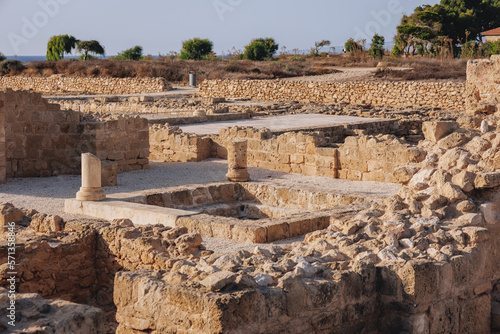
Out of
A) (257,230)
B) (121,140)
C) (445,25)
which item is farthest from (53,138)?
(445,25)

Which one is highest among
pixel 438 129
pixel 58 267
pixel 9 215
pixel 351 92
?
pixel 351 92

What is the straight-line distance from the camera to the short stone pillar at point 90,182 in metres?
10.2

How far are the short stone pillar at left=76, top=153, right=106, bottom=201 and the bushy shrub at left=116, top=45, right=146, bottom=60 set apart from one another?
164 feet

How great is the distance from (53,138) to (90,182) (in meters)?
3.44

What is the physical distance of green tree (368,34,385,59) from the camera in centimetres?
4606

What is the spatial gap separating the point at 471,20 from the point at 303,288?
44.6 m

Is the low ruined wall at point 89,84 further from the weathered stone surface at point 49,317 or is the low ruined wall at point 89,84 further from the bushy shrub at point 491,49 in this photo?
the weathered stone surface at point 49,317

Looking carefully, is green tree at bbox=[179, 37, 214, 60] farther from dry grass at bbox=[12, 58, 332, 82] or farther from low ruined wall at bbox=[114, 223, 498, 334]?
low ruined wall at bbox=[114, 223, 498, 334]

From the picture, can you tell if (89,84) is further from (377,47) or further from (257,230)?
(257,230)

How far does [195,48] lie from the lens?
5903cm

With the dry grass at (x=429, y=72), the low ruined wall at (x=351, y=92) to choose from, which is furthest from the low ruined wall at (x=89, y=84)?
the dry grass at (x=429, y=72)

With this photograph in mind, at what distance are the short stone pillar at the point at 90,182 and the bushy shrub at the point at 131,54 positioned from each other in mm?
50034

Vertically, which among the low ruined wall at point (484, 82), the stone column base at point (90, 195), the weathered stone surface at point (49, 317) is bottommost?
the stone column base at point (90, 195)

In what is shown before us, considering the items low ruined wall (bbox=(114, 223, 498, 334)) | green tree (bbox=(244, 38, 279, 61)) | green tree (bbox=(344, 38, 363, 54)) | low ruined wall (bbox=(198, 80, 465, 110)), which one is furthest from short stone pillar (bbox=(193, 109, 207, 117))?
green tree (bbox=(244, 38, 279, 61))
